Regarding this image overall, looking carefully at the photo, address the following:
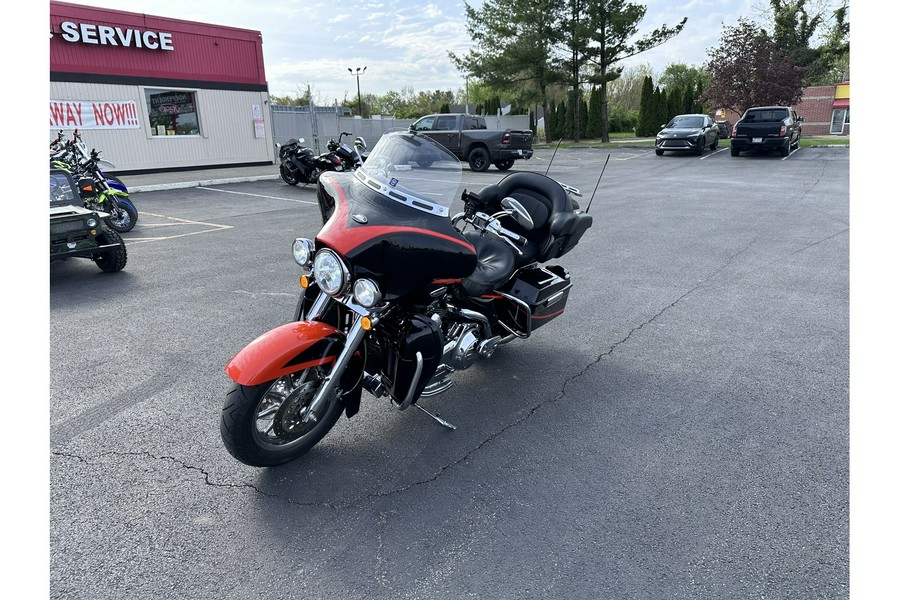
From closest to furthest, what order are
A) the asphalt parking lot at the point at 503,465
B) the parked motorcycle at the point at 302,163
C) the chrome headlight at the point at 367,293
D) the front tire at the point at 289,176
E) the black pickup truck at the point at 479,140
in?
the asphalt parking lot at the point at 503,465 < the chrome headlight at the point at 367,293 < the parked motorcycle at the point at 302,163 < the front tire at the point at 289,176 < the black pickup truck at the point at 479,140

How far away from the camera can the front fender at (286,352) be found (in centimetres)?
277

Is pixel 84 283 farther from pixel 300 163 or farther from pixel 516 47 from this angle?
pixel 516 47

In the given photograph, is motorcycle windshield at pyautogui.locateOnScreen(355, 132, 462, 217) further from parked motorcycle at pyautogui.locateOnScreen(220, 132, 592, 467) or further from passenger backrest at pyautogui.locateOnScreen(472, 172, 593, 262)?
passenger backrest at pyautogui.locateOnScreen(472, 172, 593, 262)

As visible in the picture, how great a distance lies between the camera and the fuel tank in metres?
2.78

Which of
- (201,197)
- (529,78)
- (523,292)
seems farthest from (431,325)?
(529,78)

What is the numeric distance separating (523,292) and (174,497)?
8.03 feet

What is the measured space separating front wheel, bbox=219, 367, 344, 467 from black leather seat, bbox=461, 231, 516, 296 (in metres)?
1.00

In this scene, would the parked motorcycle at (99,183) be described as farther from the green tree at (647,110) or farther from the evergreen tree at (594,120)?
the green tree at (647,110)

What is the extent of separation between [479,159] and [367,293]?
18208mm

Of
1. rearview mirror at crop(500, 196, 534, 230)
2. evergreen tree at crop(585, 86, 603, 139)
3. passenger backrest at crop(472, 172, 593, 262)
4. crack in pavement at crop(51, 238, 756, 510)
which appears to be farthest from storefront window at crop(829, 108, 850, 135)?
rearview mirror at crop(500, 196, 534, 230)

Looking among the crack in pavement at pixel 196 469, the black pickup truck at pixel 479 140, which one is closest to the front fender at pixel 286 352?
the crack in pavement at pixel 196 469

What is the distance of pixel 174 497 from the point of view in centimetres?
284

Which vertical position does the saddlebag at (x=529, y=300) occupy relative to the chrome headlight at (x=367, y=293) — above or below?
below

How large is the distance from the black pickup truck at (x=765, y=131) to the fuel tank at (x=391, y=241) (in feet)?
72.5
